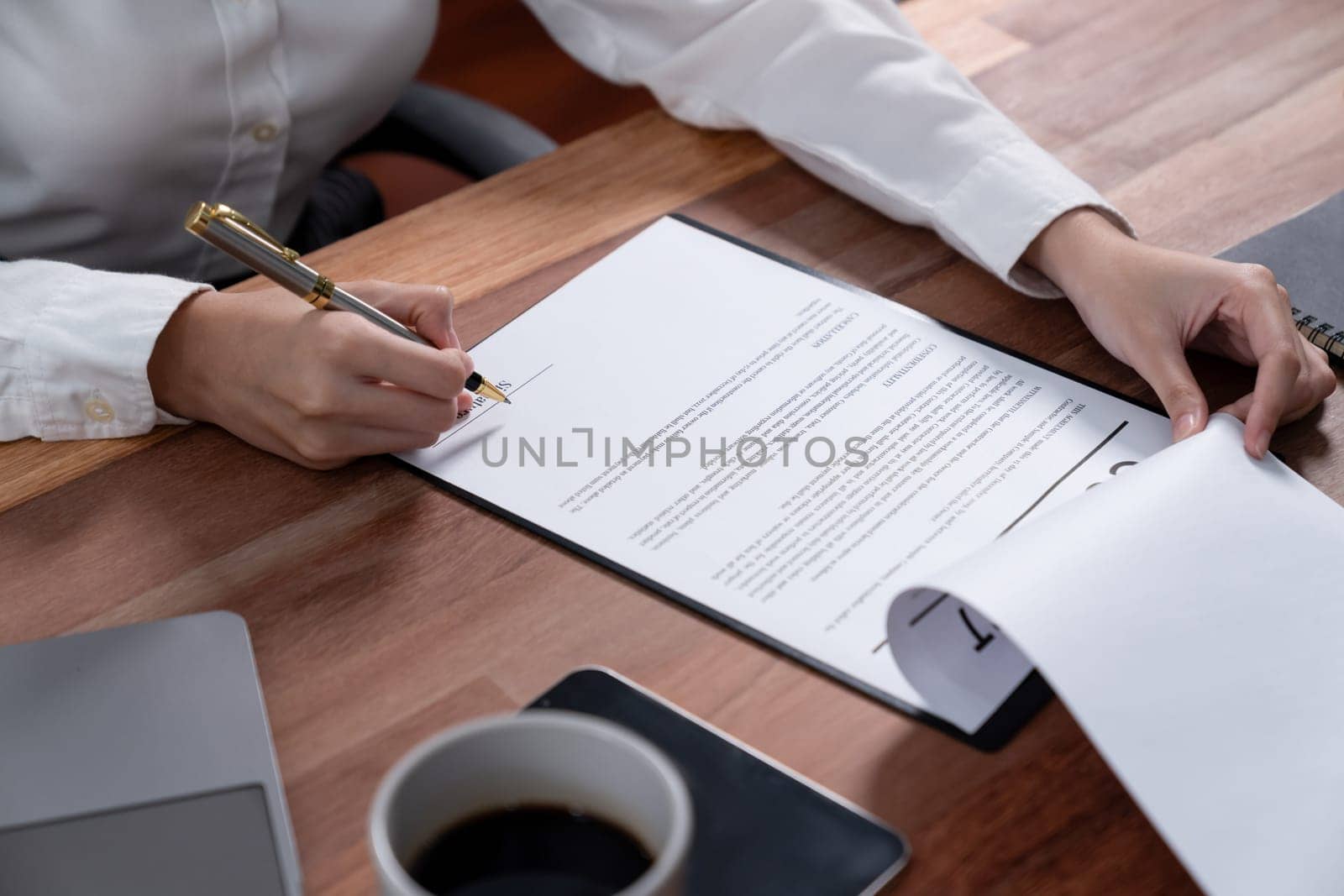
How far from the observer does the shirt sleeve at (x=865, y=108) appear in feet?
2.62

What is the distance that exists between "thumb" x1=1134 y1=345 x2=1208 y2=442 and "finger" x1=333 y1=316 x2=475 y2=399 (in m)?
0.38

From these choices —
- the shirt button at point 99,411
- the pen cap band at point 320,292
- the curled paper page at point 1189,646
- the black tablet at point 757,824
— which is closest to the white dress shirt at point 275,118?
the shirt button at point 99,411

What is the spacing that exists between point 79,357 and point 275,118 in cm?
35

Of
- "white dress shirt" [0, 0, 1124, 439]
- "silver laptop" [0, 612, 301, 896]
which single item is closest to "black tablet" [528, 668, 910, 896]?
"silver laptop" [0, 612, 301, 896]

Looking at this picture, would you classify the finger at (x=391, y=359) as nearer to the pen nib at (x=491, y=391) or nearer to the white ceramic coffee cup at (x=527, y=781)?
the pen nib at (x=491, y=391)

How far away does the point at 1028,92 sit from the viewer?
3.21 feet

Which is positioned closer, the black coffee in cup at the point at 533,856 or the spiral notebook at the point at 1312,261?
the black coffee in cup at the point at 533,856

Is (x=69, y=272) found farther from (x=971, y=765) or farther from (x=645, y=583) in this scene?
(x=971, y=765)

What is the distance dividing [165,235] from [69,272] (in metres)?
0.29

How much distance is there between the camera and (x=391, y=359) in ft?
2.14

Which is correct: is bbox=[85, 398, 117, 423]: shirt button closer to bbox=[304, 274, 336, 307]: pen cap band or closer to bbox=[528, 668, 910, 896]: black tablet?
bbox=[304, 274, 336, 307]: pen cap band

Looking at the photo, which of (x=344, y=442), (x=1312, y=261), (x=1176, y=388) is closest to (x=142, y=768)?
(x=344, y=442)

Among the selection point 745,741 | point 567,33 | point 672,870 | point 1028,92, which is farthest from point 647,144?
point 672,870

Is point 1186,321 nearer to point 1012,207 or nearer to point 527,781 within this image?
point 1012,207
